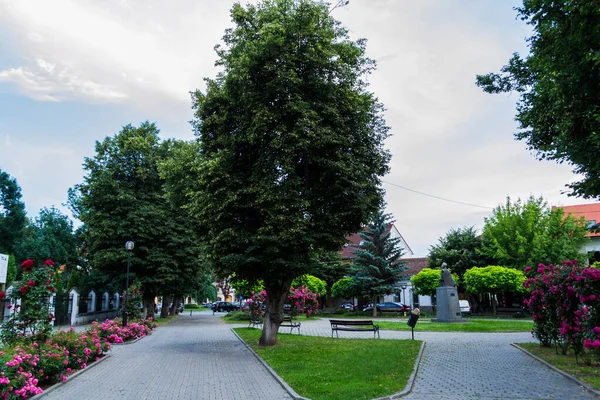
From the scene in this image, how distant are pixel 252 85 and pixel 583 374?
12326 mm

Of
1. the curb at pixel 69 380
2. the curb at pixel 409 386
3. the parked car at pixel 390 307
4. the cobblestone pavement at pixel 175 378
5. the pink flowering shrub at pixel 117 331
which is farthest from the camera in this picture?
the parked car at pixel 390 307

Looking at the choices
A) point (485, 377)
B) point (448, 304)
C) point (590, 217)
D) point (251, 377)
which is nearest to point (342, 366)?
point (251, 377)

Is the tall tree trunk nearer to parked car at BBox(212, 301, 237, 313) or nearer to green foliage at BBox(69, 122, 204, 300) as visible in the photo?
green foliage at BBox(69, 122, 204, 300)

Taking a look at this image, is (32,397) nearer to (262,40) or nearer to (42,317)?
(42,317)

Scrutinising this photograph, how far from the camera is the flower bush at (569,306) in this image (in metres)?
9.56

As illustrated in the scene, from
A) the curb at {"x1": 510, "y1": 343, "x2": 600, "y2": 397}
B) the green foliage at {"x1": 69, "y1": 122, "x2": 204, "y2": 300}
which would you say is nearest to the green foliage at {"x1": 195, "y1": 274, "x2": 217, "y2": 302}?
the green foliage at {"x1": 69, "y1": 122, "x2": 204, "y2": 300}

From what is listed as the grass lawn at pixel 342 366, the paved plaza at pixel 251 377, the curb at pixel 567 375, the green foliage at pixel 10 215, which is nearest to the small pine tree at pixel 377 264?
the grass lawn at pixel 342 366

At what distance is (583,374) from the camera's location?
970 centimetres

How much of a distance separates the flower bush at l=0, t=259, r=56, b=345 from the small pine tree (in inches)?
1160

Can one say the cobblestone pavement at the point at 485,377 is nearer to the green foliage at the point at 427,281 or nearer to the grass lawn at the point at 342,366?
the grass lawn at the point at 342,366

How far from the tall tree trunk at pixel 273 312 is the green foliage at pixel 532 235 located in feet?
86.4

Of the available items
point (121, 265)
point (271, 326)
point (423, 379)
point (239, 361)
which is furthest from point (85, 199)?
point (423, 379)

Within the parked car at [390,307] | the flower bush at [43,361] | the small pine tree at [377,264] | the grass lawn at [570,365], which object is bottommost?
the parked car at [390,307]

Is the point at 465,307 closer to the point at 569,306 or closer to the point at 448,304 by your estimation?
the point at 448,304
